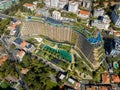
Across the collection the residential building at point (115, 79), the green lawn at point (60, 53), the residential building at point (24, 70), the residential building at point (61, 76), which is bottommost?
the residential building at point (115, 79)

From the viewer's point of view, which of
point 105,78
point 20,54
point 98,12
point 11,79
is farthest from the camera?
point 98,12

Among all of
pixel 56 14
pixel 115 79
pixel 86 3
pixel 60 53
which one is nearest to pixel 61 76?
pixel 60 53

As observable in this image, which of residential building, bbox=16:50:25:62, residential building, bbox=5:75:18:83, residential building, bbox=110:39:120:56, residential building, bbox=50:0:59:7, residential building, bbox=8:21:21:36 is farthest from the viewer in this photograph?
residential building, bbox=50:0:59:7

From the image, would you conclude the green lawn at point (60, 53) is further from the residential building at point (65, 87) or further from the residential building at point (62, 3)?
the residential building at point (62, 3)

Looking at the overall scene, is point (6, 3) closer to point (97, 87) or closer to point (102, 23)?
point (102, 23)

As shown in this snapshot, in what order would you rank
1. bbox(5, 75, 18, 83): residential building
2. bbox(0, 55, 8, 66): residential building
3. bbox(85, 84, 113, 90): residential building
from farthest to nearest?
bbox(0, 55, 8, 66): residential building
bbox(5, 75, 18, 83): residential building
bbox(85, 84, 113, 90): residential building

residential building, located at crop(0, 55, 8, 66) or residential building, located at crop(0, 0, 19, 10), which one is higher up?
residential building, located at crop(0, 0, 19, 10)

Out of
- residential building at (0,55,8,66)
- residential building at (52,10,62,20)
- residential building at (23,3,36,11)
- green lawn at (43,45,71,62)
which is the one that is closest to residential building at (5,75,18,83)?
residential building at (0,55,8,66)

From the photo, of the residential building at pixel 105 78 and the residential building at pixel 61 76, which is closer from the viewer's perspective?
the residential building at pixel 61 76

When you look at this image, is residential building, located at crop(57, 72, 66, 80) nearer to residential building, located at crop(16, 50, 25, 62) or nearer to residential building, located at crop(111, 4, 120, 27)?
residential building, located at crop(16, 50, 25, 62)

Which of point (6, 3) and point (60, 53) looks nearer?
point (60, 53)

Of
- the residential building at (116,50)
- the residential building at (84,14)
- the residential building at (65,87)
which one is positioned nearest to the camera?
the residential building at (65,87)

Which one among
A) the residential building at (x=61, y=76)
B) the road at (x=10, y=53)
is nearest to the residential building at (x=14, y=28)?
the road at (x=10, y=53)

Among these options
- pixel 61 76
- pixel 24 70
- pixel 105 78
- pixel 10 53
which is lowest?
pixel 105 78
